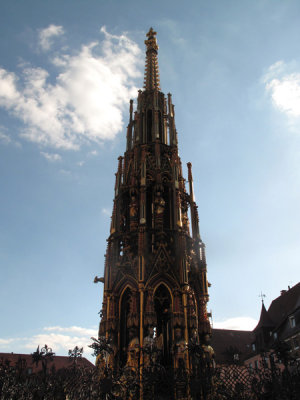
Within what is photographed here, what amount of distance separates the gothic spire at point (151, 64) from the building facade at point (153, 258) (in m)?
3.36

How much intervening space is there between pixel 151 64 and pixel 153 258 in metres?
18.3

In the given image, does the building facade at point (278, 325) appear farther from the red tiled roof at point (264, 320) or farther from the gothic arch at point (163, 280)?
the gothic arch at point (163, 280)

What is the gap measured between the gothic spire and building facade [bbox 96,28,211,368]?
3.36 metres

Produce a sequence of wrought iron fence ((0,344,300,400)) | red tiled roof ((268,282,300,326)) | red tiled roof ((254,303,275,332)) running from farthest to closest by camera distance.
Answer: red tiled roof ((254,303,275,332)) < red tiled roof ((268,282,300,326)) < wrought iron fence ((0,344,300,400))

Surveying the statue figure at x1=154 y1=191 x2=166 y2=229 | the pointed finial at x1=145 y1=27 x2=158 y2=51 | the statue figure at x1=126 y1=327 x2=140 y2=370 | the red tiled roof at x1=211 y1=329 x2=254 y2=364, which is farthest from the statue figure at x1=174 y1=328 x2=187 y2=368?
the red tiled roof at x1=211 y1=329 x2=254 y2=364

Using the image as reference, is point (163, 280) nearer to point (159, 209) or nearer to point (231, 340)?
point (159, 209)

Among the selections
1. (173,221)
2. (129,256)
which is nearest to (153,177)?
(173,221)

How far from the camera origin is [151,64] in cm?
3312

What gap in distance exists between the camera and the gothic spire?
3177 centimetres

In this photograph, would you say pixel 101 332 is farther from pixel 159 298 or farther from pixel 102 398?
pixel 102 398

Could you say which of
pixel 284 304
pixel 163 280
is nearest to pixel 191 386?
pixel 163 280

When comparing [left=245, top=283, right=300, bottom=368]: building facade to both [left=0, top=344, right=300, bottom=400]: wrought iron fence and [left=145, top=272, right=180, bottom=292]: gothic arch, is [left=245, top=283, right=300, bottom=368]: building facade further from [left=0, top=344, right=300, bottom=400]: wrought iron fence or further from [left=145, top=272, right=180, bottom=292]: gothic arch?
[left=0, top=344, right=300, bottom=400]: wrought iron fence

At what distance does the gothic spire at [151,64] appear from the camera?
31773 millimetres

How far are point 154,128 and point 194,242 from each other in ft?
28.7
